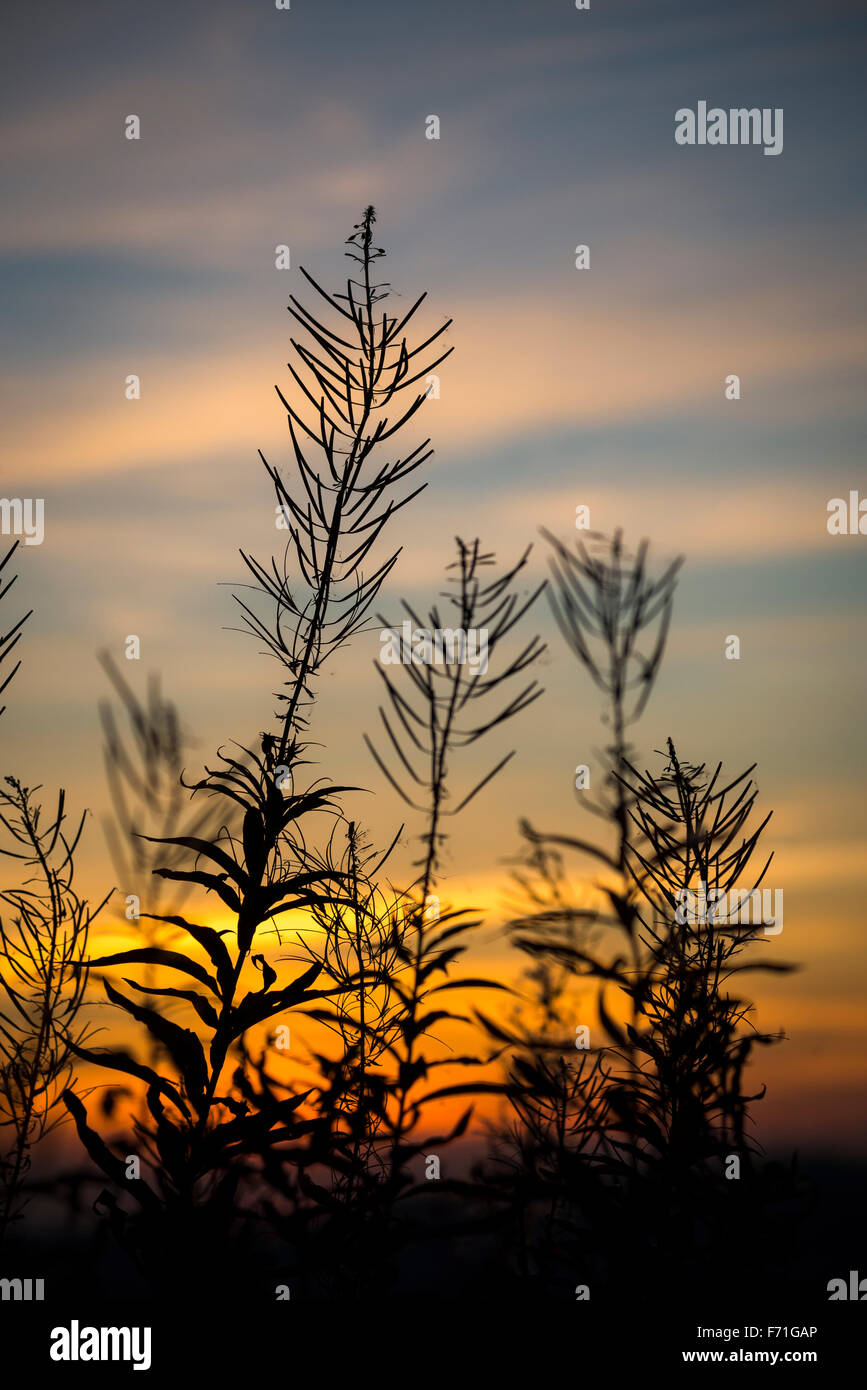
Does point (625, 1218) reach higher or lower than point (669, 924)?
lower

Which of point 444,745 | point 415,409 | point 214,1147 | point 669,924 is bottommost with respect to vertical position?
point 214,1147

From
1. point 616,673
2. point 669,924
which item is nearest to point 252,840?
point 669,924

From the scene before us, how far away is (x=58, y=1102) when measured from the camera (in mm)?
4875

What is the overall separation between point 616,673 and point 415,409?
11.0ft

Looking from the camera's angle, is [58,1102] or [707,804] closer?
[58,1102]

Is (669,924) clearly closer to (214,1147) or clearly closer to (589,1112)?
(589,1112)
